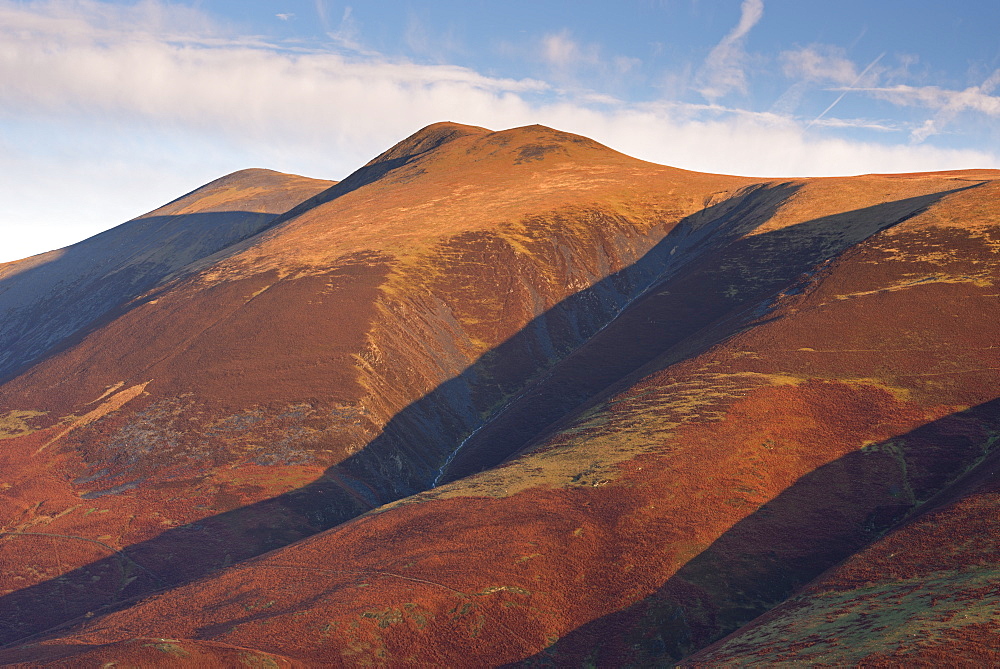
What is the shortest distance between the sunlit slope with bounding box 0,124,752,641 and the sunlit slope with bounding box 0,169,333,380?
126ft

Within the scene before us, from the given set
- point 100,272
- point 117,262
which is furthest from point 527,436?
point 117,262

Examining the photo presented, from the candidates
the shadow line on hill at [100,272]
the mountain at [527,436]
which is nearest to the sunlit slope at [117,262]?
the shadow line on hill at [100,272]

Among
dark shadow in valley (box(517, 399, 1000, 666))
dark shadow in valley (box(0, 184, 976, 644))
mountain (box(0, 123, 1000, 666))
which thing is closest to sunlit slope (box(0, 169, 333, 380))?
mountain (box(0, 123, 1000, 666))

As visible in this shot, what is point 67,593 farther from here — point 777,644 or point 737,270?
point 737,270

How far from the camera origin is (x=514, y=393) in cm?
7406

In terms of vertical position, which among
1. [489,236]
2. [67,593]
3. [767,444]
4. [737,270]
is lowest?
[67,593]

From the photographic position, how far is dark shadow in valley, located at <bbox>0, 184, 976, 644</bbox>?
47.7 metres

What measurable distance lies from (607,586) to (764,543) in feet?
26.9

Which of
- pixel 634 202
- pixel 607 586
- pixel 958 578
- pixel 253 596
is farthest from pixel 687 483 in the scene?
pixel 634 202

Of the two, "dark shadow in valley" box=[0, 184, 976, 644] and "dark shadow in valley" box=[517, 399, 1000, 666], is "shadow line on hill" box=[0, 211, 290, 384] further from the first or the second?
"dark shadow in valley" box=[517, 399, 1000, 666]

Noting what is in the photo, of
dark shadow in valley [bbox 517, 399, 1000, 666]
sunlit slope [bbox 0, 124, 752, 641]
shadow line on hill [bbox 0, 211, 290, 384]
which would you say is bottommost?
dark shadow in valley [bbox 517, 399, 1000, 666]

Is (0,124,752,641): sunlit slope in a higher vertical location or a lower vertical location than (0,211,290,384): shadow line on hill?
lower

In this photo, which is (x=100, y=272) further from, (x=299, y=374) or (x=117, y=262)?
(x=299, y=374)

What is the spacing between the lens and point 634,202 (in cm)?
10919
